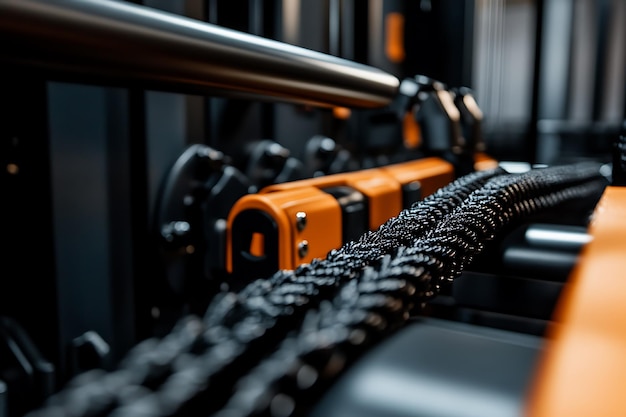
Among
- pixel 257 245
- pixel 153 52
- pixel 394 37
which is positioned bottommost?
pixel 257 245

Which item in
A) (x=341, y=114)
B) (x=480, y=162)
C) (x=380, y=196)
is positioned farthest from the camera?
(x=341, y=114)

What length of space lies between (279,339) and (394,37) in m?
2.06

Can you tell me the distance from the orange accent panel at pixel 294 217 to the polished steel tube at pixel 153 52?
4.7 inches

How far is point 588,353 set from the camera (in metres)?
0.20

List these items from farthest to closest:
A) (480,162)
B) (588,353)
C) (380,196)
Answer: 1. (480,162)
2. (380,196)
3. (588,353)

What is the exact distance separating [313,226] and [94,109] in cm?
42

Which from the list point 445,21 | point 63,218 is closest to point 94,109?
point 63,218

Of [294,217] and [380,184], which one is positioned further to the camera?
[380,184]

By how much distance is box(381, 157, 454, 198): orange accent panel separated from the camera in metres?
0.88

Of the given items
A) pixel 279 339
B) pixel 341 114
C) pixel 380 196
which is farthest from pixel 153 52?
pixel 341 114

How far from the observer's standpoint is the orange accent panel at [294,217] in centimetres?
58

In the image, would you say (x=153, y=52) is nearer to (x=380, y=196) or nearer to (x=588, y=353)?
(x=588, y=353)

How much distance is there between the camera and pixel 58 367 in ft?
2.64

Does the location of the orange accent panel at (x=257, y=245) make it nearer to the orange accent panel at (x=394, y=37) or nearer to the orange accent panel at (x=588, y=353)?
the orange accent panel at (x=588, y=353)
